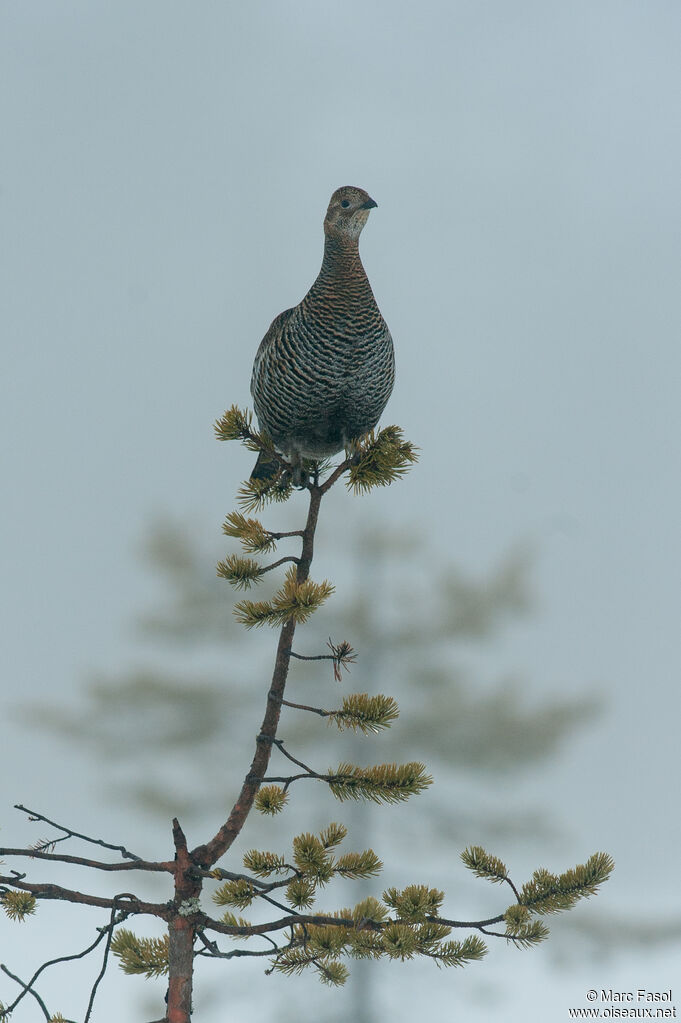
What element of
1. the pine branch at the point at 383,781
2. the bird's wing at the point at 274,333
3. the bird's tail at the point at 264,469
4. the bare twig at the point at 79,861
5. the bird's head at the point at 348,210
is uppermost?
the bird's head at the point at 348,210

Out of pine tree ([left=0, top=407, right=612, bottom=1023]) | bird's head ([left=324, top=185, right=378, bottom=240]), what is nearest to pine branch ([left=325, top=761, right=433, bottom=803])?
pine tree ([left=0, top=407, right=612, bottom=1023])

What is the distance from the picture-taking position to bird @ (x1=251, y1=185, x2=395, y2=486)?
1.67 metres

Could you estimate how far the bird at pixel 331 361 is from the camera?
1.67 metres

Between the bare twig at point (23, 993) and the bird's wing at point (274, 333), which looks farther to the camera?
the bird's wing at point (274, 333)

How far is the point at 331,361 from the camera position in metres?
1.66

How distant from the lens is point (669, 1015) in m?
2.58

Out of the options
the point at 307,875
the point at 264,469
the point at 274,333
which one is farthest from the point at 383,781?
the point at 274,333

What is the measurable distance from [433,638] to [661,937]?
4.98 feet

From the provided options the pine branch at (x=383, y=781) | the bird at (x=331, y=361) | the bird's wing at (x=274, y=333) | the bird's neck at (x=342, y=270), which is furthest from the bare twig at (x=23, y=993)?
the bird's neck at (x=342, y=270)

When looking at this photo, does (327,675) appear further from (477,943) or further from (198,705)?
(477,943)

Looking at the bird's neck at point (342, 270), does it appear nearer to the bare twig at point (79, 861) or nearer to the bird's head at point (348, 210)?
the bird's head at point (348, 210)

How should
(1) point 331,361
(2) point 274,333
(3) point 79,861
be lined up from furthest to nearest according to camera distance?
(2) point 274,333
(1) point 331,361
(3) point 79,861

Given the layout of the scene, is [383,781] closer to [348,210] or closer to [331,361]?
[331,361]

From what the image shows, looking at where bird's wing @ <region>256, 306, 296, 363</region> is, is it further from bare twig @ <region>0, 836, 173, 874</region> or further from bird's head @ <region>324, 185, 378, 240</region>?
bare twig @ <region>0, 836, 173, 874</region>
